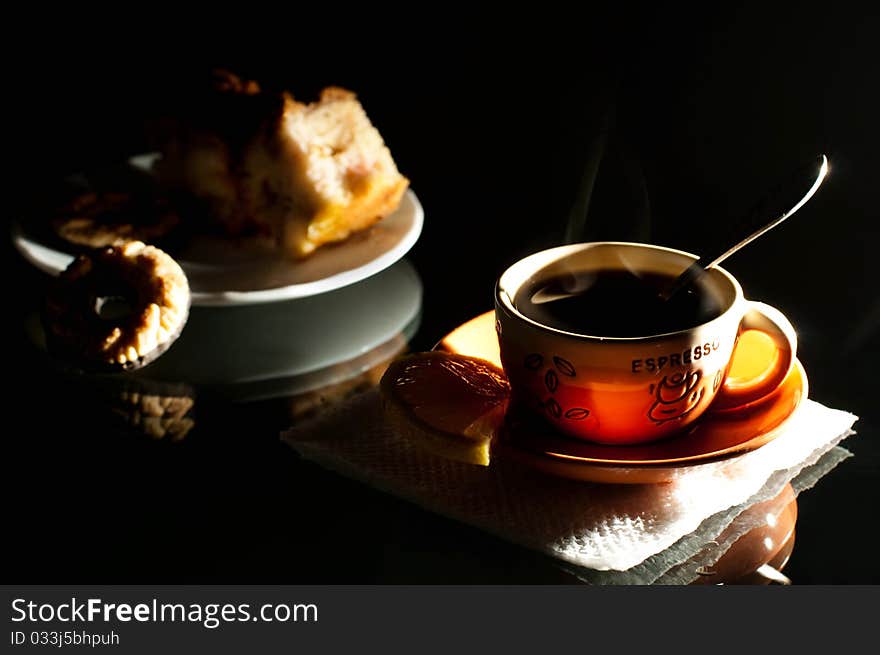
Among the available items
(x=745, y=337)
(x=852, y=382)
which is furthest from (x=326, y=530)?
(x=852, y=382)

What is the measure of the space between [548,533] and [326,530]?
0.18m

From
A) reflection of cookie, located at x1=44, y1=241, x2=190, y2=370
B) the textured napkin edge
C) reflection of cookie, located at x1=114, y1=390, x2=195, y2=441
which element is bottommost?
reflection of cookie, located at x1=114, y1=390, x2=195, y2=441

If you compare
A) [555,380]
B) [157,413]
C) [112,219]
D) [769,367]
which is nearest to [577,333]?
[555,380]

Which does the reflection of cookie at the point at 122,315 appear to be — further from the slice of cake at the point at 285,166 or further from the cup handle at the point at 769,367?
the cup handle at the point at 769,367

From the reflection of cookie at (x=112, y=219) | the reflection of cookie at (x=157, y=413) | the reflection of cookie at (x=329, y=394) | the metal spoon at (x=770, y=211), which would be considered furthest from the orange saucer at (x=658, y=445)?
the reflection of cookie at (x=112, y=219)

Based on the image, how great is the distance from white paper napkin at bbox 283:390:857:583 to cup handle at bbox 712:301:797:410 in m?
0.03

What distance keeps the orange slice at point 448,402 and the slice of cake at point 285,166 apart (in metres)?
0.46

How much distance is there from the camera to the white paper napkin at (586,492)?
767mm

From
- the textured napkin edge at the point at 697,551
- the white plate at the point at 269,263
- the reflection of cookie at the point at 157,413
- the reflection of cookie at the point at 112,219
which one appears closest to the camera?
the textured napkin edge at the point at 697,551

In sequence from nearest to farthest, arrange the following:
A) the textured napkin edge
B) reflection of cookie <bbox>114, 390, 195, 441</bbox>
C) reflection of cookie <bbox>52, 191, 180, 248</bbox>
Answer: the textured napkin edge
reflection of cookie <bbox>114, 390, 195, 441</bbox>
reflection of cookie <bbox>52, 191, 180, 248</bbox>

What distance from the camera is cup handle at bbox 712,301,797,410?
2.76 ft

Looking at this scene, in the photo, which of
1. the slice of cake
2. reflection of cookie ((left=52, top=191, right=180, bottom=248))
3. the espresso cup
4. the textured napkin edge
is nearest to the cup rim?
the espresso cup

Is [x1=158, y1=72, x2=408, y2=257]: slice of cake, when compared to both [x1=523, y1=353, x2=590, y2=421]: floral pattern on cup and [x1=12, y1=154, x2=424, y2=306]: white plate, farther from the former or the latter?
[x1=523, y1=353, x2=590, y2=421]: floral pattern on cup

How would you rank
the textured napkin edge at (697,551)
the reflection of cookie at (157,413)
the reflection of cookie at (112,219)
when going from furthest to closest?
the reflection of cookie at (112,219)
the reflection of cookie at (157,413)
the textured napkin edge at (697,551)
